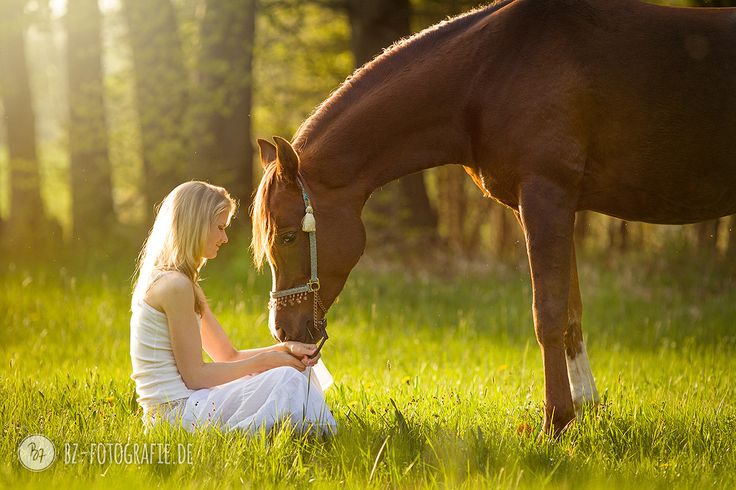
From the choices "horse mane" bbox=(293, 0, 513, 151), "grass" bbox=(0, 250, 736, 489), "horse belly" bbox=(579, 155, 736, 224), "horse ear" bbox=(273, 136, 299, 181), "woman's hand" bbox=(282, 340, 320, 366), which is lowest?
"grass" bbox=(0, 250, 736, 489)

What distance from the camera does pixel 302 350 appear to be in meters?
4.01

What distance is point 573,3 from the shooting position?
4383 mm

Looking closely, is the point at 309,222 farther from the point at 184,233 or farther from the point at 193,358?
the point at 193,358

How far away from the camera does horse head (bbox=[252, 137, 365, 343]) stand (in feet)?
13.5

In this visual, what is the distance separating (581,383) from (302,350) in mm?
1688

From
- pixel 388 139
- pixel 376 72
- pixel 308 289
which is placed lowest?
pixel 308 289

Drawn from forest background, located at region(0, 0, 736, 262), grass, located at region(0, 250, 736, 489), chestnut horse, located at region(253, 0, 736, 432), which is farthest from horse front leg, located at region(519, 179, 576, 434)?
forest background, located at region(0, 0, 736, 262)

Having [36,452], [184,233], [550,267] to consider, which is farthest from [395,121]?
[36,452]

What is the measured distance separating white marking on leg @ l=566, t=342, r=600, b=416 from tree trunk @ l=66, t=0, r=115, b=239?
8024 mm

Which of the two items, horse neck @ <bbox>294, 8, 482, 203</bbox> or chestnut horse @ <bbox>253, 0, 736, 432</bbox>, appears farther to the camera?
horse neck @ <bbox>294, 8, 482, 203</bbox>

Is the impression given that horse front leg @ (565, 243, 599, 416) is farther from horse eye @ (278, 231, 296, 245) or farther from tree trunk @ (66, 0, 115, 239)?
tree trunk @ (66, 0, 115, 239)

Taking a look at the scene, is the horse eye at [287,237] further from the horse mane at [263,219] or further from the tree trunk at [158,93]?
the tree trunk at [158,93]

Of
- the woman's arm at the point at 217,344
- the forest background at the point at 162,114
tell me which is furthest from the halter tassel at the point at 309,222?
the forest background at the point at 162,114

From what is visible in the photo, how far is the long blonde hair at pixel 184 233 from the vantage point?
3914mm
